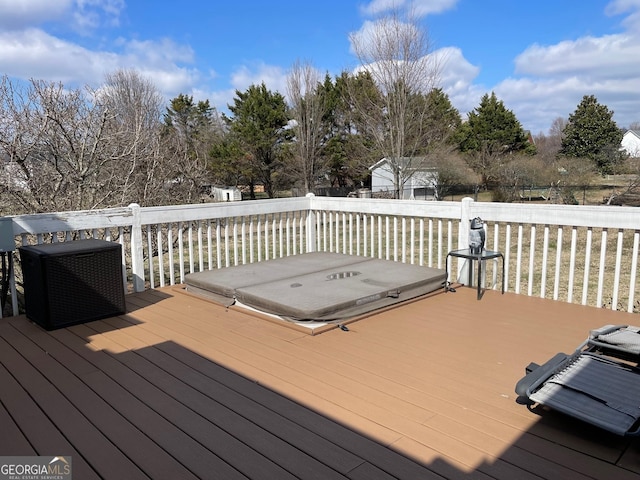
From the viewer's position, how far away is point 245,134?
20375mm

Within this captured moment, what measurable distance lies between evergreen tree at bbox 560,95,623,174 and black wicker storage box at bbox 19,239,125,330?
28901 millimetres

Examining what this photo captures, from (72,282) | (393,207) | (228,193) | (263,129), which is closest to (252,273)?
(72,282)

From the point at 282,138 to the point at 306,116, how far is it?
2.37m

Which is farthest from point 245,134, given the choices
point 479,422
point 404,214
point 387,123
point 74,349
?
point 479,422

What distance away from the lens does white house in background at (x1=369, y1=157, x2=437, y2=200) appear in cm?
1406

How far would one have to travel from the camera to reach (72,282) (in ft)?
11.0

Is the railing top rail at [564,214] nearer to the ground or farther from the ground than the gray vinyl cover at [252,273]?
farther from the ground

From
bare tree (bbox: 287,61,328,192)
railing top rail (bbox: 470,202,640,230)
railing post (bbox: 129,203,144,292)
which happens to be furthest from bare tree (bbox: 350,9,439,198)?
railing post (bbox: 129,203,144,292)

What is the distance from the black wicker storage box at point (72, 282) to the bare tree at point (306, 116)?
1590cm

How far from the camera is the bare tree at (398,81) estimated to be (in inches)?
474

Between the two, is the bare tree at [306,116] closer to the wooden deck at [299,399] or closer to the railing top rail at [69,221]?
the railing top rail at [69,221]

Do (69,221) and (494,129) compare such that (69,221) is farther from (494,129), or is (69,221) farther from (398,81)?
(494,129)

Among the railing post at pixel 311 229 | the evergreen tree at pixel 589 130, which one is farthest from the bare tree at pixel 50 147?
the evergreen tree at pixel 589 130

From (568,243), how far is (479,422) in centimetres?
917
